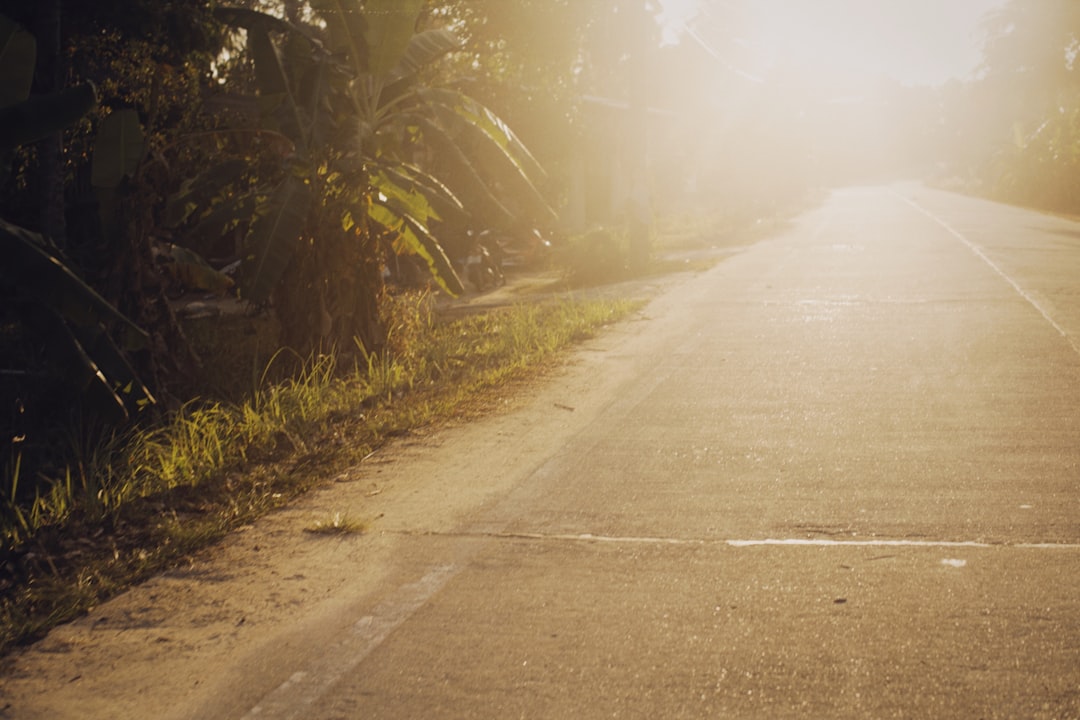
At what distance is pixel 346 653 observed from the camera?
4836 mm

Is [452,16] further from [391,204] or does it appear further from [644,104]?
[391,204]

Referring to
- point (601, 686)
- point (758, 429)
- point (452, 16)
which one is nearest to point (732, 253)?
point (452, 16)

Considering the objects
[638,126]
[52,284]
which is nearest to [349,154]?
[52,284]

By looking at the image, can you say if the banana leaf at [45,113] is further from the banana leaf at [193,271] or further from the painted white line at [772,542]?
the banana leaf at [193,271]

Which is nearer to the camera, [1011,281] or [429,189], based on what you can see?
[429,189]

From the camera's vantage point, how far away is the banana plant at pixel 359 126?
11578 mm

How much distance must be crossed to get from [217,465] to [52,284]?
1487 mm

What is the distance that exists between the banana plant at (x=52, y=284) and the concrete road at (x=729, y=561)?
2.05 meters

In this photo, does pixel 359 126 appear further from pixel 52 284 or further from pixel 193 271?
pixel 52 284

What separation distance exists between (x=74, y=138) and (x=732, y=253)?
17.1m

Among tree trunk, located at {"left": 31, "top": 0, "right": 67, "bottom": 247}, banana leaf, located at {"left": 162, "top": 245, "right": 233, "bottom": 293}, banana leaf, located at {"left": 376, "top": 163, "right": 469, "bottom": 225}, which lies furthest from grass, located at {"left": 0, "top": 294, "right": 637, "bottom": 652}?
tree trunk, located at {"left": 31, "top": 0, "right": 67, "bottom": 247}

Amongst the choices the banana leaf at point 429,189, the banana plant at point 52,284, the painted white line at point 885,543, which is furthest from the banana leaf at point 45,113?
the banana leaf at point 429,189

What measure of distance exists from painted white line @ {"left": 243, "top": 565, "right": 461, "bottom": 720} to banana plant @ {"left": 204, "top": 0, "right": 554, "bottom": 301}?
5.88 metres

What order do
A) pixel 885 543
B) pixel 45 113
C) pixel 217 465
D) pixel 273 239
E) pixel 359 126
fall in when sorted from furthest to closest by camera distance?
pixel 359 126 < pixel 273 239 < pixel 217 465 < pixel 45 113 < pixel 885 543
